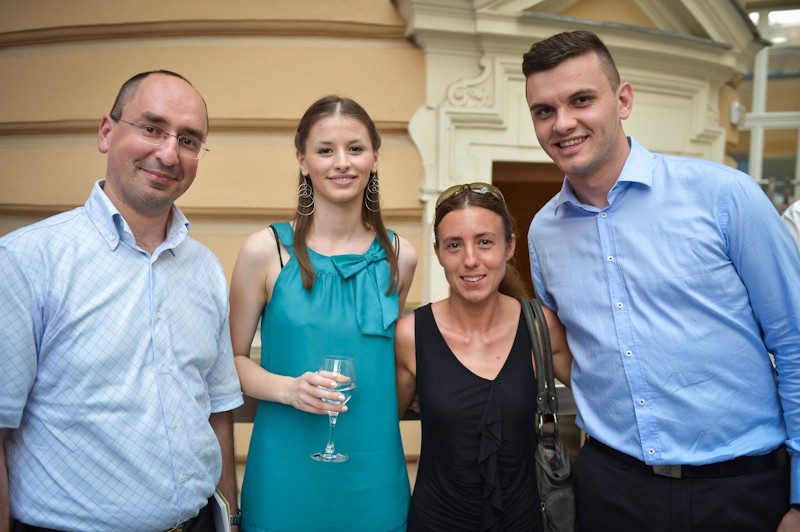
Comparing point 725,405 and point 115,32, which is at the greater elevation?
point 115,32

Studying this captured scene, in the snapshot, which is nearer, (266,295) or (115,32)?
(266,295)

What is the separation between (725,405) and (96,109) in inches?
156

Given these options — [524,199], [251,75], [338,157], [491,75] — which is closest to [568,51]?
[338,157]

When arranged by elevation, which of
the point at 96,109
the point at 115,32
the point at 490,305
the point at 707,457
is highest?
the point at 115,32

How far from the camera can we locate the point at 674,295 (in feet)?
6.34

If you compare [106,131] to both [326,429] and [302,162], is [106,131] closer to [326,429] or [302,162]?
[302,162]

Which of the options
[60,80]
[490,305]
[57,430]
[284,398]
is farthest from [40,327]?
[60,80]

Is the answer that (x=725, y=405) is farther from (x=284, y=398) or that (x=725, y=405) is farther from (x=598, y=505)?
(x=284, y=398)

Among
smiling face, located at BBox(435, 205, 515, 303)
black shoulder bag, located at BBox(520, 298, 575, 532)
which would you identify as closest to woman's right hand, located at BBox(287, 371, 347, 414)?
smiling face, located at BBox(435, 205, 515, 303)

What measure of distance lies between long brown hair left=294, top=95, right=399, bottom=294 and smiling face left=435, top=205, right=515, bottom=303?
0.22m

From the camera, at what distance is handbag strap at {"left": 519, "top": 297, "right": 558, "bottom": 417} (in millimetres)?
2078

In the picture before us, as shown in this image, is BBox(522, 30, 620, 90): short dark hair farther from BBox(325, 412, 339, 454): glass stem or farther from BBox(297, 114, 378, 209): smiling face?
BBox(325, 412, 339, 454): glass stem

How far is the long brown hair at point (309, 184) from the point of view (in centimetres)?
215

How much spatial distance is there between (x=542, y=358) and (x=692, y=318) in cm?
47
